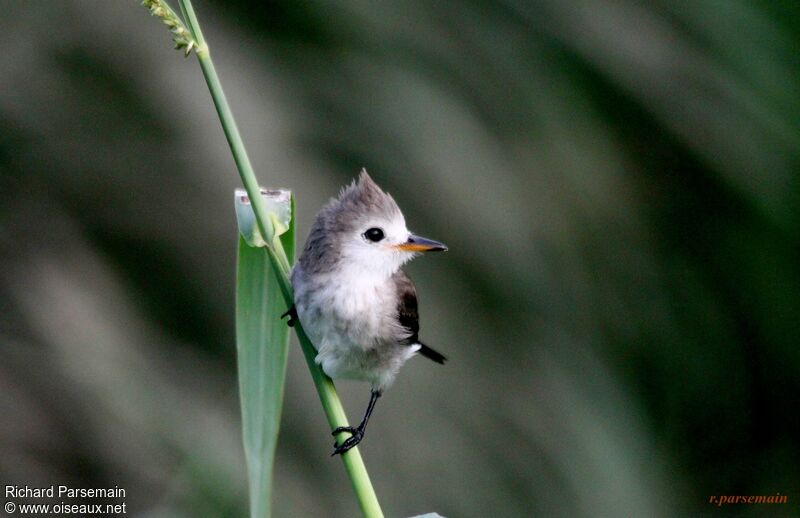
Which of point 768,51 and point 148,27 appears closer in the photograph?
point 768,51

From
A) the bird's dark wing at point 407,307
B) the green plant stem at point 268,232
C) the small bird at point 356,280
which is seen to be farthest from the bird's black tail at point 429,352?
the green plant stem at point 268,232

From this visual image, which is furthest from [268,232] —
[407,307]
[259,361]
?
[407,307]

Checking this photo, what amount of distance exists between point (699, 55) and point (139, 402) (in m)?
2.30

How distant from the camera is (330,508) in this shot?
10.4 feet

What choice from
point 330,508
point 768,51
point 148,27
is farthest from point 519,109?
point 330,508

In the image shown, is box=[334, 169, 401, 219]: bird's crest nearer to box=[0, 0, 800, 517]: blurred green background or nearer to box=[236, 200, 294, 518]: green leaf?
box=[236, 200, 294, 518]: green leaf

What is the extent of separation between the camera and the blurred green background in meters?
3.18

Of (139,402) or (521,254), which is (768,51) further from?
(139,402)

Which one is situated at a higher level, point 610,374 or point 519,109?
point 519,109

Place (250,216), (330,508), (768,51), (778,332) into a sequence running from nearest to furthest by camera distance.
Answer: (250,216), (768,51), (330,508), (778,332)

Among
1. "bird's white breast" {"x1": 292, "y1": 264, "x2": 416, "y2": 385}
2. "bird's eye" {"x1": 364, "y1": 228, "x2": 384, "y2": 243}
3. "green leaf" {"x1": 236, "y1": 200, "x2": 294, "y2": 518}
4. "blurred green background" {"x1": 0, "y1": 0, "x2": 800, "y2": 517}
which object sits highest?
"blurred green background" {"x1": 0, "y1": 0, "x2": 800, "y2": 517}

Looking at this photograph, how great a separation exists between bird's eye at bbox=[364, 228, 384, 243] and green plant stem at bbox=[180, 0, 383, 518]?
0.37 m

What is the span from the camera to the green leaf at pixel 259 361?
142 centimetres

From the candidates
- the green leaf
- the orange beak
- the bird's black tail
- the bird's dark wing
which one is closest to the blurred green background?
the bird's black tail
